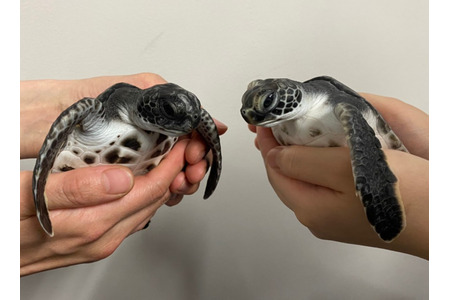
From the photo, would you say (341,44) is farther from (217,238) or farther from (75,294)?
(75,294)

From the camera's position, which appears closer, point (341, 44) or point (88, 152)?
point (88, 152)

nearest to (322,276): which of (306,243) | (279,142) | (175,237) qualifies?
(306,243)

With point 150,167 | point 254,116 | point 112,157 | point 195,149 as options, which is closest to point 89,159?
point 112,157

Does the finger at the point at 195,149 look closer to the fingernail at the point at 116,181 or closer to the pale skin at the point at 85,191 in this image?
the pale skin at the point at 85,191

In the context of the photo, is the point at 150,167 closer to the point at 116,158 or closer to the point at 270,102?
the point at 116,158

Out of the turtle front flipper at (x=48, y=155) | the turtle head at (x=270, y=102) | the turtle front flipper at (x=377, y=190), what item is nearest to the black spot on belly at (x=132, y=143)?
the turtle front flipper at (x=48, y=155)

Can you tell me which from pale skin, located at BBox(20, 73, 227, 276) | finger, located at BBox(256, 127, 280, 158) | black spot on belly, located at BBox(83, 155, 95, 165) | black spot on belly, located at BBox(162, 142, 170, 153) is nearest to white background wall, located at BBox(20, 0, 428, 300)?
pale skin, located at BBox(20, 73, 227, 276)
